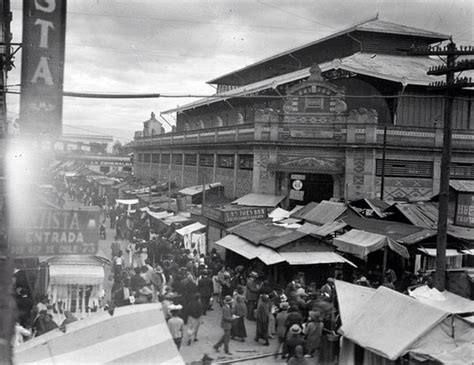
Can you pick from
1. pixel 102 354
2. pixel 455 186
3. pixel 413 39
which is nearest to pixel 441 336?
pixel 102 354

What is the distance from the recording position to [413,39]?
33.5 meters

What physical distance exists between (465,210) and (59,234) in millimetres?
14122

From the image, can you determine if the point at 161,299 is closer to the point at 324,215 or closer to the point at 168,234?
the point at 324,215

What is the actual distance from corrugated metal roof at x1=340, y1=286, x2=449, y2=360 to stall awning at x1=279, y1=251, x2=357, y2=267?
17.0 ft

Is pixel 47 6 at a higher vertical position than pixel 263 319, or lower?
higher

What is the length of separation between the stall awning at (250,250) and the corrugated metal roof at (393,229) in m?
4.21

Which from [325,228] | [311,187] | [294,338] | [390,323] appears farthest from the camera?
[311,187]

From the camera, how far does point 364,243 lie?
53.5 feet

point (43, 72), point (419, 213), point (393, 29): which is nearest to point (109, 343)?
point (43, 72)

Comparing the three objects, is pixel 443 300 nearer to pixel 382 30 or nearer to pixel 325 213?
pixel 325 213

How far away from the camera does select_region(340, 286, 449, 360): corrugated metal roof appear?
8.74 meters

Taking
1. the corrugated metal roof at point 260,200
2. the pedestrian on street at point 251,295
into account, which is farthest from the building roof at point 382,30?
the pedestrian on street at point 251,295

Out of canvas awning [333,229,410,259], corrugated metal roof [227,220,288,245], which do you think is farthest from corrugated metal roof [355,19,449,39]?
canvas awning [333,229,410,259]

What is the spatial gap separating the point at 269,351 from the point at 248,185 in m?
15.1
